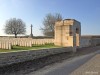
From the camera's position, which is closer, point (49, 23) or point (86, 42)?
point (86, 42)

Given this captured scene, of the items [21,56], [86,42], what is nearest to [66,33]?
[86,42]

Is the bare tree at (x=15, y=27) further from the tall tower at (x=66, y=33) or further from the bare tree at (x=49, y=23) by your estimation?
the tall tower at (x=66, y=33)

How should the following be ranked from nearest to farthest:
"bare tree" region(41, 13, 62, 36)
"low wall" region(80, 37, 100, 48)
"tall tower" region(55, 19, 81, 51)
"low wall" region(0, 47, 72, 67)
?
1. "low wall" region(0, 47, 72, 67)
2. "tall tower" region(55, 19, 81, 51)
3. "low wall" region(80, 37, 100, 48)
4. "bare tree" region(41, 13, 62, 36)

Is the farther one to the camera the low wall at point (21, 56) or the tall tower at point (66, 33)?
the tall tower at point (66, 33)

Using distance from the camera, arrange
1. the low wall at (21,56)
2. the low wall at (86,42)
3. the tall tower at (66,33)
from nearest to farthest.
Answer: the low wall at (21,56) < the tall tower at (66,33) < the low wall at (86,42)

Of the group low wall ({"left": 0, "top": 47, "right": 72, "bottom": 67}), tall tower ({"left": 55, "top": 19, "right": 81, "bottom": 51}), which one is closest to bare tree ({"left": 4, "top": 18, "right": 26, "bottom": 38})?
tall tower ({"left": 55, "top": 19, "right": 81, "bottom": 51})

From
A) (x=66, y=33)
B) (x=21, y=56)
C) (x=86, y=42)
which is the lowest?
(x=21, y=56)

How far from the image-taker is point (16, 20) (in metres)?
73.6

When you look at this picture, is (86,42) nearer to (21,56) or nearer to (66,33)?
(66,33)

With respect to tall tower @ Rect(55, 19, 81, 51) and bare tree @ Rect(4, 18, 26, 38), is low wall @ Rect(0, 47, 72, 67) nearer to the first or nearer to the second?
tall tower @ Rect(55, 19, 81, 51)

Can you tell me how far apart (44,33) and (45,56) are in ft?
151

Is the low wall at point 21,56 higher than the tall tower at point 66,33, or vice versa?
the tall tower at point 66,33

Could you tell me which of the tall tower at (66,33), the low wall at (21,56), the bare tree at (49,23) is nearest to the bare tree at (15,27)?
the bare tree at (49,23)

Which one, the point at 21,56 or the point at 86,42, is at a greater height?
the point at 86,42
